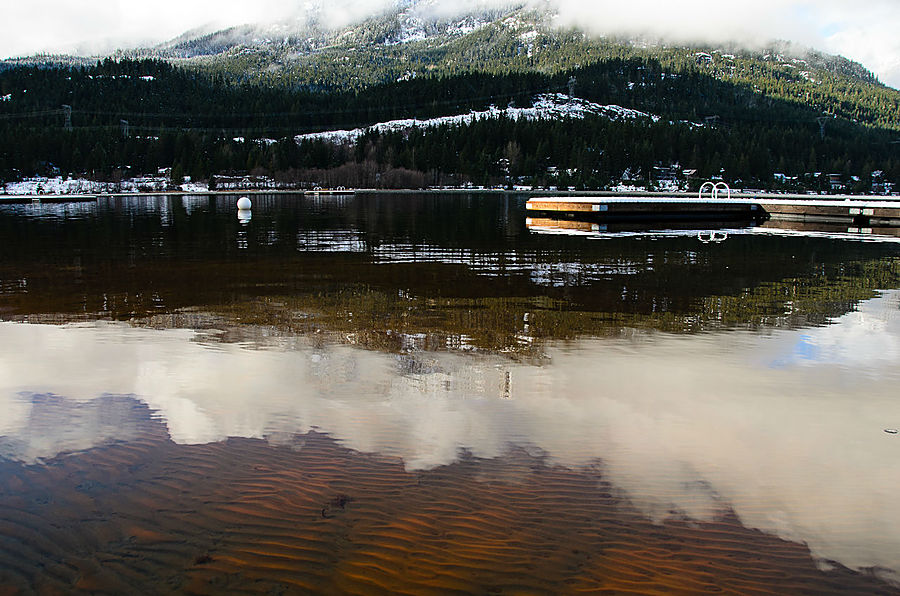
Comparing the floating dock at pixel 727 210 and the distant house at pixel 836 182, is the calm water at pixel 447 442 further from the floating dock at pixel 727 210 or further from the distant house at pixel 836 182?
the distant house at pixel 836 182

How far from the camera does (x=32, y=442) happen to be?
739 cm

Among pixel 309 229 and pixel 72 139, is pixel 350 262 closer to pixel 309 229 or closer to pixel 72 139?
pixel 309 229

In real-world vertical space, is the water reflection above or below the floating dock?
below

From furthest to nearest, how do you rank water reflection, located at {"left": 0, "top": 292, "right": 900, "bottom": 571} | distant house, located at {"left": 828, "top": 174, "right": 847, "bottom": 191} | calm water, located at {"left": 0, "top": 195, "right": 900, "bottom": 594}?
distant house, located at {"left": 828, "top": 174, "right": 847, "bottom": 191}
water reflection, located at {"left": 0, "top": 292, "right": 900, "bottom": 571}
calm water, located at {"left": 0, "top": 195, "right": 900, "bottom": 594}

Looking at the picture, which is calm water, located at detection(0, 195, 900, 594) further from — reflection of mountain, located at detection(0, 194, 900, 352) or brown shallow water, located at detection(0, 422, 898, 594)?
reflection of mountain, located at detection(0, 194, 900, 352)

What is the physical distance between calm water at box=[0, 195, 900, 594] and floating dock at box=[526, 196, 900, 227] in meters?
31.7

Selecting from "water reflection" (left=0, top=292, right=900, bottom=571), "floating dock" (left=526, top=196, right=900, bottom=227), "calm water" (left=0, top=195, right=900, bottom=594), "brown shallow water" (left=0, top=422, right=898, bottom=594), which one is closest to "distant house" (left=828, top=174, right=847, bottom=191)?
"floating dock" (left=526, top=196, right=900, bottom=227)

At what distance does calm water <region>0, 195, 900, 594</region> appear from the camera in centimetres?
521

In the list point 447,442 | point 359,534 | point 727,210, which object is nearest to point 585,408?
point 447,442

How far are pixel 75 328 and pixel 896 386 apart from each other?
45.7 feet

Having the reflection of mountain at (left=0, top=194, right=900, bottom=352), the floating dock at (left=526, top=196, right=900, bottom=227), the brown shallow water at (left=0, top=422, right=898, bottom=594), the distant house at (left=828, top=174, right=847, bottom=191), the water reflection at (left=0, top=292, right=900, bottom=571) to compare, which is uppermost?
the distant house at (left=828, top=174, right=847, bottom=191)

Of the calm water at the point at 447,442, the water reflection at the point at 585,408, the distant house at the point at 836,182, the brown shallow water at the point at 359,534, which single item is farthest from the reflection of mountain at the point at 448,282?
the distant house at the point at 836,182

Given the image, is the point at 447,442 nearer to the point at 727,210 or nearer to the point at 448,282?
the point at 448,282

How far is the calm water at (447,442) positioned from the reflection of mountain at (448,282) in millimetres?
174
